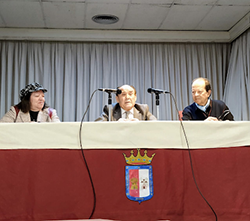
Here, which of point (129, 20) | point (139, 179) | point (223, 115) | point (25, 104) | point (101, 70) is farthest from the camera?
point (101, 70)

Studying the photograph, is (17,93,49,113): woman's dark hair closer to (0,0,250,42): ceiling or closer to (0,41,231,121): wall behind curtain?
→ (0,0,250,42): ceiling

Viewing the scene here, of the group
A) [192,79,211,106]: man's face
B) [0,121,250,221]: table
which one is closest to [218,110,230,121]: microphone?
[192,79,211,106]: man's face

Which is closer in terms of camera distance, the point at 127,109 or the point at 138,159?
the point at 138,159

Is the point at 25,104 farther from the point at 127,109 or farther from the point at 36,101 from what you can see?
the point at 127,109

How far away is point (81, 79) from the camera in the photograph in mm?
4871

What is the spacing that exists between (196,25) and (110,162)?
3654mm

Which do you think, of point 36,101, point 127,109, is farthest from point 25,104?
point 127,109

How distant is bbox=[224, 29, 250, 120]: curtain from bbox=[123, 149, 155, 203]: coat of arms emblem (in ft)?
10.6

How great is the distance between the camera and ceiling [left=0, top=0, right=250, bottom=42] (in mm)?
4004

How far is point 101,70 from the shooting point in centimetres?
498

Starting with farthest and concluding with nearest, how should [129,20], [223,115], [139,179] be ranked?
1. [129,20]
2. [223,115]
3. [139,179]

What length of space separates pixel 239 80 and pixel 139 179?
355 centimetres

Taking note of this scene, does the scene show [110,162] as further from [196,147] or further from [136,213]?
[196,147]

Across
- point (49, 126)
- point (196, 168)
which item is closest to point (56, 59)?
point (49, 126)
